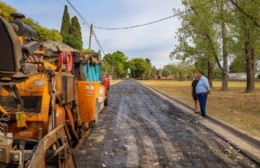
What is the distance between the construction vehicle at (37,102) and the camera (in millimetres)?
3665

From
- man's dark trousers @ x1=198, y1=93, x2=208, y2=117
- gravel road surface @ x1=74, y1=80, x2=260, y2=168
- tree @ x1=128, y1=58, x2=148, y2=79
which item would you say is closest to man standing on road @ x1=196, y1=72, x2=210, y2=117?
man's dark trousers @ x1=198, y1=93, x2=208, y2=117

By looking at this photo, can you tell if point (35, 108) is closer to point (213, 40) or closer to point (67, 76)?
point (67, 76)

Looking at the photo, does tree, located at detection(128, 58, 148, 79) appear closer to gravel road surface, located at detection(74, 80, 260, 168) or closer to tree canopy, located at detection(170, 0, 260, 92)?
tree canopy, located at detection(170, 0, 260, 92)

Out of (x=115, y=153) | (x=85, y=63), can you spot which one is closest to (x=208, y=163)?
(x=115, y=153)

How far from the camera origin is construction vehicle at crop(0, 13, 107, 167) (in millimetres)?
3665

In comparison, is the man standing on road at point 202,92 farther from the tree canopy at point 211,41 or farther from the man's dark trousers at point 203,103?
the tree canopy at point 211,41

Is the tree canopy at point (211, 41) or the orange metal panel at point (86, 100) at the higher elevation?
the tree canopy at point (211, 41)

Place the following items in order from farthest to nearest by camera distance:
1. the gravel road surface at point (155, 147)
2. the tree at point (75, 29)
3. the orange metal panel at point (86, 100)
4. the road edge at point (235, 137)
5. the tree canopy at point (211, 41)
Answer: the tree at point (75, 29) → the tree canopy at point (211, 41) → the road edge at point (235, 137) → the orange metal panel at point (86, 100) → the gravel road surface at point (155, 147)

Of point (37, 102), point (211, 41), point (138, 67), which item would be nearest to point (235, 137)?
point (37, 102)

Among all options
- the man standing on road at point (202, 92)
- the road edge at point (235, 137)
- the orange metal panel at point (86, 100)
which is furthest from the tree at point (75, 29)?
the orange metal panel at point (86, 100)

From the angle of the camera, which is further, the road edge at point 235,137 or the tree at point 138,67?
the tree at point 138,67

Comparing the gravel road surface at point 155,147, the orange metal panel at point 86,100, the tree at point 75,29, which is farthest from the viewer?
the tree at point 75,29

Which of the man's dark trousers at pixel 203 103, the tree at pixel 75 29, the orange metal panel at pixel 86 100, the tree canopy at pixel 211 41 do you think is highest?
the tree at pixel 75 29

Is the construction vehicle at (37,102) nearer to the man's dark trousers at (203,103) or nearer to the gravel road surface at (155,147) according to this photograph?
the gravel road surface at (155,147)
